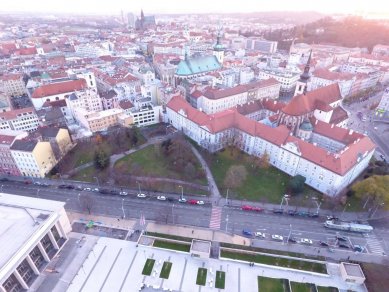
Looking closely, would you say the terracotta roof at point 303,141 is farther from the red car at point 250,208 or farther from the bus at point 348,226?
the red car at point 250,208

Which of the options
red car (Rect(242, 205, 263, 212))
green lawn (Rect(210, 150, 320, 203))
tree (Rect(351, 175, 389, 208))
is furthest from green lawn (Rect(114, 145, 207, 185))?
tree (Rect(351, 175, 389, 208))

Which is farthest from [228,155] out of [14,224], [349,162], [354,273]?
[14,224]

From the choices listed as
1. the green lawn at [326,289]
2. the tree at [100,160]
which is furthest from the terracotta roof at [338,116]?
the tree at [100,160]

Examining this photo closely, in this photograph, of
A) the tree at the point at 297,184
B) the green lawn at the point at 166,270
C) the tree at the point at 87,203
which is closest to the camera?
the green lawn at the point at 166,270

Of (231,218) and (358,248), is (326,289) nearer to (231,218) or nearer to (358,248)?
(358,248)

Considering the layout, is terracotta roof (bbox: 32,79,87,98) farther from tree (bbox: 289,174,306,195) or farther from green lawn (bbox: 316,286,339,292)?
green lawn (bbox: 316,286,339,292)

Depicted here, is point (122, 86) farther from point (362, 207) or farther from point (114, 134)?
point (362, 207)

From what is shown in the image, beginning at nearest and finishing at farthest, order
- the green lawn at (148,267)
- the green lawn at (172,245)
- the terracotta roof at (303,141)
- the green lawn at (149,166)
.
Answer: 1. the green lawn at (148,267)
2. the green lawn at (172,245)
3. the terracotta roof at (303,141)
4. the green lawn at (149,166)
